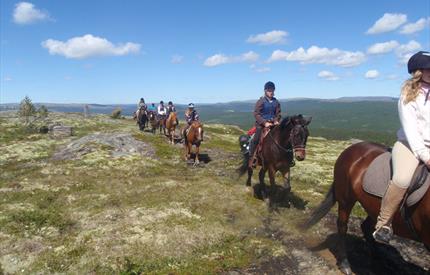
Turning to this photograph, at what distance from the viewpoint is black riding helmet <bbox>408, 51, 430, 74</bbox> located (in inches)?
309

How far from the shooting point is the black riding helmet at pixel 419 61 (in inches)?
309

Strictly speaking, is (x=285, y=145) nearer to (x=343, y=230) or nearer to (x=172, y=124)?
(x=343, y=230)

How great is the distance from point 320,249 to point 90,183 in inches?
521

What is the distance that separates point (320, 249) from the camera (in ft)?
44.5

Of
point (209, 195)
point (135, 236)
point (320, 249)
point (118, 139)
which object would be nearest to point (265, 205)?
point (209, 195)

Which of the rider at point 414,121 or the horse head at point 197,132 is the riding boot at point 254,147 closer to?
the horse head at point 197,132

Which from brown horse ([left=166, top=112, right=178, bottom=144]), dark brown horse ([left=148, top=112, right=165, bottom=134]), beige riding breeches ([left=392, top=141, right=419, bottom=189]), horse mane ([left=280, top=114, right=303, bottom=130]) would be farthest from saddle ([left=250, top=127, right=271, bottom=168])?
dark brown horse ([left=148, top=112, right=165, bottom=134])

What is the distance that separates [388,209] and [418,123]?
2173 mm

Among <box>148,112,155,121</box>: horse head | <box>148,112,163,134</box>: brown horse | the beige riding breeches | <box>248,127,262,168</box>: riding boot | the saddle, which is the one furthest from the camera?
<box>148,112,155,121</box>: horse head

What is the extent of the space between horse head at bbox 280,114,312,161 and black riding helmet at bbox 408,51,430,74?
7.44 meters

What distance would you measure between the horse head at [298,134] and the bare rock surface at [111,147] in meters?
16.3

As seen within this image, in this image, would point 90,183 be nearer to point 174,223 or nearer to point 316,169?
point 174,223

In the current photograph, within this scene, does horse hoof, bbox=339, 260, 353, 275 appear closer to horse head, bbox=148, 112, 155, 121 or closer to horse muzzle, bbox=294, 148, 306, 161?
horse muzzle, bbox=294, 148, 306, 161

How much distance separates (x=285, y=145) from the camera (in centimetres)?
1655
